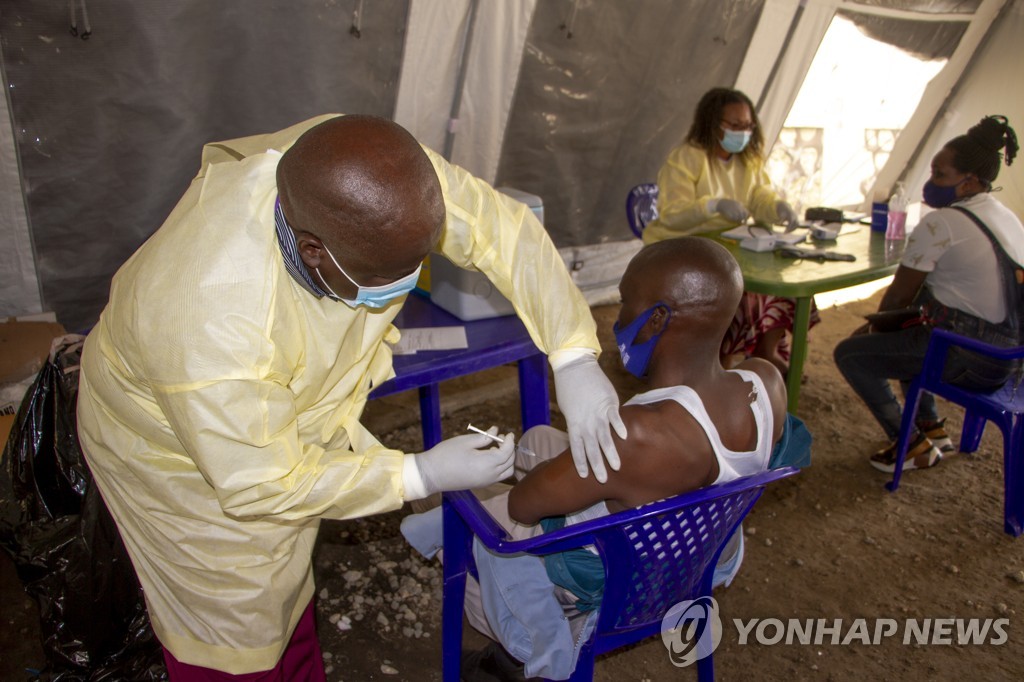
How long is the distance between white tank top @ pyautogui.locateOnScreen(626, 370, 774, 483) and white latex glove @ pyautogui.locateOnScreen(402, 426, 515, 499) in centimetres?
33

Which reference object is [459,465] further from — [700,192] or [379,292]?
[700,192]

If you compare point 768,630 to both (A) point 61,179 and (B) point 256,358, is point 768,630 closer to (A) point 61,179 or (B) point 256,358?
(B) point 256,358

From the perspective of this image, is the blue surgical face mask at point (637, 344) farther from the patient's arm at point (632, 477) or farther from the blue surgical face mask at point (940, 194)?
the blue surgical face mask at point (940, 194)

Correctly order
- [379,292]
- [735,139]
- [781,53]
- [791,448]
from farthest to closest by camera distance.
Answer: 1. [781,53]
2. [735,139]
3. [791,448]
4. [379,292]

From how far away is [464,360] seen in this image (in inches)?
72.3

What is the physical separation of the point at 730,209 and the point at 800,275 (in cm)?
58

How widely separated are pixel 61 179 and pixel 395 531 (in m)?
1.70

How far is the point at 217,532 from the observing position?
4.17ft

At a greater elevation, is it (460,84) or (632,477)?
(460,84)

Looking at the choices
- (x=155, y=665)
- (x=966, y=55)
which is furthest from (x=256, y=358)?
(x=966, y=55)

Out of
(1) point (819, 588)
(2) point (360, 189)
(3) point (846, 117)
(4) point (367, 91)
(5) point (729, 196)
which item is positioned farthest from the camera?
(3) point (846, 117)

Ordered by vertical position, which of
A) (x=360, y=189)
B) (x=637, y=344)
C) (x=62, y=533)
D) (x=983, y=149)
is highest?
(x=983, y=149)

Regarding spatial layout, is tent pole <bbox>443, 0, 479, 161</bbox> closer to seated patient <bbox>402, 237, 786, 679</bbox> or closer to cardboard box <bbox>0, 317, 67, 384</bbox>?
cardboard box <bbox>0, 317, 67, 384</bbox>

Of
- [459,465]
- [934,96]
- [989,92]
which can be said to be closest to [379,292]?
[459,465]
